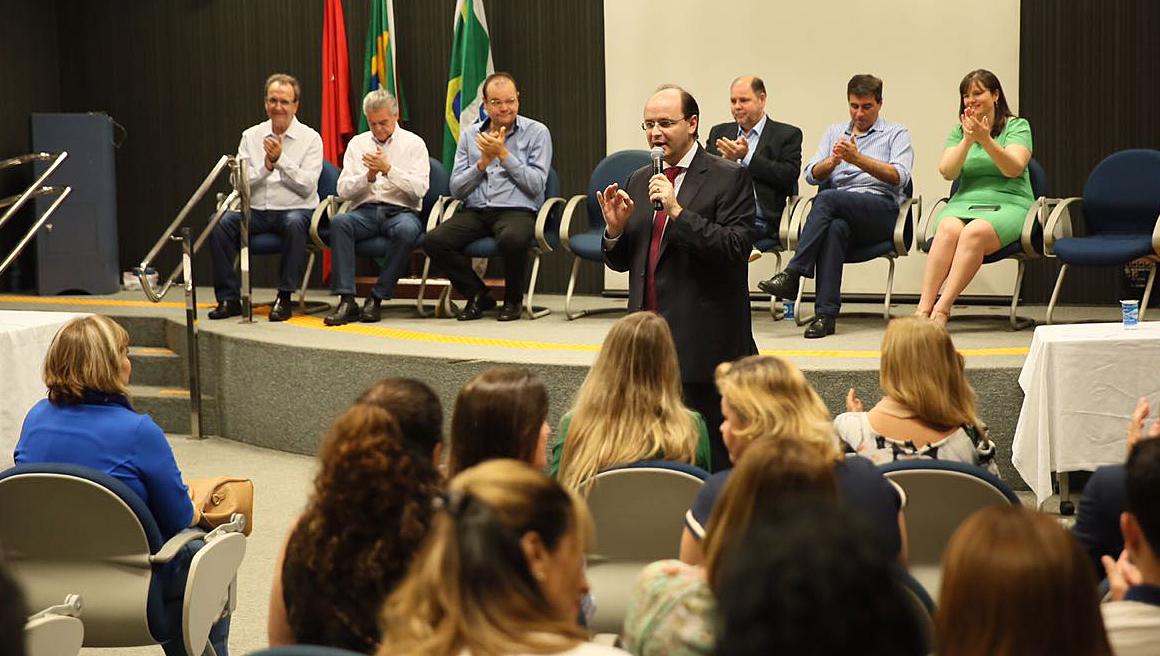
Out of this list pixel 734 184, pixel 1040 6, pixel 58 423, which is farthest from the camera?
pixel 1040 6

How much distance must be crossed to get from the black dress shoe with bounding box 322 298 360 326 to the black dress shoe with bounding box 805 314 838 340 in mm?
2359

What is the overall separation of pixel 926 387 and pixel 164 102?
7.60 meters

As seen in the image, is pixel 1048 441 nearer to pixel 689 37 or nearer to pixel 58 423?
pixel 58 423

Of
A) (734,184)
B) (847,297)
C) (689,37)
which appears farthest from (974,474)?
(689,37)

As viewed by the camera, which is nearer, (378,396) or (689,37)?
(378,396)

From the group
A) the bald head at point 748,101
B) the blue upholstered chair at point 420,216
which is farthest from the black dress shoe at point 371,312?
the bald head at point 748,101

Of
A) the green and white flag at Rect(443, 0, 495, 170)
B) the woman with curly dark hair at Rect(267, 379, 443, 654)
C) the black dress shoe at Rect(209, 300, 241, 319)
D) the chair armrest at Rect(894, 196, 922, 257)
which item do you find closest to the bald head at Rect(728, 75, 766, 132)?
the chair armrest at Rect(894, 196, 922, 257)

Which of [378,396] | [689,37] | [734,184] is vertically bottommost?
[378,396]

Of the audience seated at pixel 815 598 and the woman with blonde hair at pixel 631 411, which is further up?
the audience seated at pixel 815 598

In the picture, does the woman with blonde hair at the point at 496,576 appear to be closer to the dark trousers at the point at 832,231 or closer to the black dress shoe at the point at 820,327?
the black dress shoe at the point at 820,327

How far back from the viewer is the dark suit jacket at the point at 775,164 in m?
6.62

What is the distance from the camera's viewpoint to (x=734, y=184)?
4.34 m

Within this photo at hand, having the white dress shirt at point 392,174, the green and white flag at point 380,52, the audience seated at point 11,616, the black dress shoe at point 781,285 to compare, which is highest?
the green and white flag at point 380,52

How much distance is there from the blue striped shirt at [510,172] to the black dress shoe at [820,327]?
5.53 ft
